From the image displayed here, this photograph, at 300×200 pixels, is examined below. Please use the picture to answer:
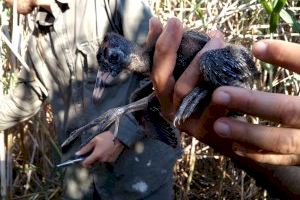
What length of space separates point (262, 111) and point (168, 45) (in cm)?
34

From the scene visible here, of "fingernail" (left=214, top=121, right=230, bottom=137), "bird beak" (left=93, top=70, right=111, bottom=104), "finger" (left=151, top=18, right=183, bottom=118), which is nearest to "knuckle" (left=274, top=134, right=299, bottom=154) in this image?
"fingernail" (left=214, top=121, right=230, bottom=137)

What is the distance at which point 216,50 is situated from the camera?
1251 millimetres

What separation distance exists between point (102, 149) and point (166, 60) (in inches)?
35.9

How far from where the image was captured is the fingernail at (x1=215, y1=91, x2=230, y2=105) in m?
1.08

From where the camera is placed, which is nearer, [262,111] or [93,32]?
[262,111]

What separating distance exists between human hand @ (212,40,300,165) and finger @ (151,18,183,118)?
9.4 inches

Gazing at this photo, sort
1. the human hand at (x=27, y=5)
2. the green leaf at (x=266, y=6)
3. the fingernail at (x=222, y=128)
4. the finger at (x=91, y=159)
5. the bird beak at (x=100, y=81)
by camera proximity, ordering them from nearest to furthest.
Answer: the fingernail at (x=222, y=128), the bird beak at (x=100, y=81), the green leaf at (x=266, y=6), the finger at (x=91, y=159), the human hand at (x=27, y=5)

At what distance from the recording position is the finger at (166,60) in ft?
4.23

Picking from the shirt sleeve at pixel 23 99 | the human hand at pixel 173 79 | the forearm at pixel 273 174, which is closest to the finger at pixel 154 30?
the human hand at pixel 173 79

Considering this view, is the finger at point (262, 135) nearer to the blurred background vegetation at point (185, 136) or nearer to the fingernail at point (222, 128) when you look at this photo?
the fingernail at point (222, 128)

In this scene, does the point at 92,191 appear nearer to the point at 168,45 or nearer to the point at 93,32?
the point at 93,32

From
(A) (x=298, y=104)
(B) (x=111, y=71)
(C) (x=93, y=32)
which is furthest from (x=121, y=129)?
(A) (x=298, y=104)

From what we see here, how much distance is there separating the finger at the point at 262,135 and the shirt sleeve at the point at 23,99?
5.39ft

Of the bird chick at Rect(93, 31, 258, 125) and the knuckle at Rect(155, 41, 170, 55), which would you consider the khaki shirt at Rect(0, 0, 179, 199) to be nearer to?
the bird chick at Rect(93, 31, 258, 125)
